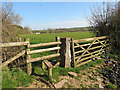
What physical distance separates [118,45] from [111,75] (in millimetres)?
4553

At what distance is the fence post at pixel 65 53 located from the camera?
575 centimetres

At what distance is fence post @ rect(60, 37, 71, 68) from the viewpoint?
18.9ft

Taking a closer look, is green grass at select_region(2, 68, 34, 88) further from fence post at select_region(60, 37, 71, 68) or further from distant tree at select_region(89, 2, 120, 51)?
distant tree at select_region(89, 2, 120, 51)

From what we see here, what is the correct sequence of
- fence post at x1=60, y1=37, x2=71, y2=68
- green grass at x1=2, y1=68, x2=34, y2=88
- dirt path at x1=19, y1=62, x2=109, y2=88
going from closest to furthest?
green grass at x1=2, y1=68, x2=34, y2=88 → dirt path at x1=19, y1=62, x2=109, y2=88 → fence post at x1=60, y1=37, x2=71, y2=68

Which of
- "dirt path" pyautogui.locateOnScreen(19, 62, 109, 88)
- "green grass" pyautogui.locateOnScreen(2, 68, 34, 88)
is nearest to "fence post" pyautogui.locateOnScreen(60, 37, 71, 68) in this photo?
"dirt path" pyautogui.locateOnScreen(19, 62, 109, 88)

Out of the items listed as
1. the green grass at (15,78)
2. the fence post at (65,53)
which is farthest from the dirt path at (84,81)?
the fence post at (65,53)

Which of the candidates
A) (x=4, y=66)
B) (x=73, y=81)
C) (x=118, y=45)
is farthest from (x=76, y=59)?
(x=118, y=45)

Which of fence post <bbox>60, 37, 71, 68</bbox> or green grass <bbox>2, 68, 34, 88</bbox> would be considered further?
fence post <bbox>60, 37, 71, 68</bbox>

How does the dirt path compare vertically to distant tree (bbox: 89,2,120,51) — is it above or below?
below

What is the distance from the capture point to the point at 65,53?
18.9 feet

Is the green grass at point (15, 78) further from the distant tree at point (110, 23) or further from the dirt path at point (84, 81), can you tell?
the distant tree at point (110, 23)

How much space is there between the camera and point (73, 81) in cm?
491

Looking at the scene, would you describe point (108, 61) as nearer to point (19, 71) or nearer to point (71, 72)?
point (71, 72)

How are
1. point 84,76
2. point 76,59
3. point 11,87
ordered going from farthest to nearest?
point 76,59, point 84,76, point 11,87
